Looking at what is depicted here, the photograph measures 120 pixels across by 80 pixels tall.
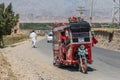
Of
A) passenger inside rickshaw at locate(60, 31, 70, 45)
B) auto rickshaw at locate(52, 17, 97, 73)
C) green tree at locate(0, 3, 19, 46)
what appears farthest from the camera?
green tree at locate(0, 3, 19, 46)

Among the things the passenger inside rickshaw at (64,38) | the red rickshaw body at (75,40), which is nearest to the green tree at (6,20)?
the passenger inside rickshaw at (64,38)

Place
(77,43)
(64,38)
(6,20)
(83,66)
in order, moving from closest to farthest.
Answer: (83,66), (77,43), (64,38), (6,20)

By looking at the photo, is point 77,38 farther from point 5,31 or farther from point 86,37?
point 5,31

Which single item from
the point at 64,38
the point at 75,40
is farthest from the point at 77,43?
the point at 64,38

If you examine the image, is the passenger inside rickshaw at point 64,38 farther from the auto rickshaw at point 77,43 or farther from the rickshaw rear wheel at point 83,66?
the rickshaw rear wheel at point 83,66

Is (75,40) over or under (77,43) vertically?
over

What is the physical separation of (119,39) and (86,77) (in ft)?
98.9

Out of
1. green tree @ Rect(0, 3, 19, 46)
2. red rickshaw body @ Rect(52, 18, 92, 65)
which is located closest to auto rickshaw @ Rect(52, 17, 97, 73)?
red rickshaw body @ Rect(52, 18, 92, 65)

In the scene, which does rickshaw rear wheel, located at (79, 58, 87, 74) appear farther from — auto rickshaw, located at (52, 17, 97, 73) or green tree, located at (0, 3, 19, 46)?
green tree, located at (0, 3, 19, 46)

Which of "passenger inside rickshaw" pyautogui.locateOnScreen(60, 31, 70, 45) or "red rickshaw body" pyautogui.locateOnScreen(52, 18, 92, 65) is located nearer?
"red rickshaw body" pyautogui.locateOnScreen(52, 18, 92, 65)

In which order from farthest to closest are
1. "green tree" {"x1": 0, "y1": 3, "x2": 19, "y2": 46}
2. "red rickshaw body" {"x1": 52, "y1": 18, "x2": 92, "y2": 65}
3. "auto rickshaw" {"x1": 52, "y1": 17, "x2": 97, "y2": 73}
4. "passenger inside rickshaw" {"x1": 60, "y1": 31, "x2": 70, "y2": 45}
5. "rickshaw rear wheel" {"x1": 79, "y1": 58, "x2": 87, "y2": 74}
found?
"green tree" {"x1": 0, "y1": 3, "x2": 19, "y2": 46}
"passenger inside rickshaw" {"x1": 60, "y1": 31, "x2": 70, "y2": 45}
"red rickshaw body" {"x1": 52, "y1": 18, "x2": 92, "y2": 65}
"auto rickshaw" {"x1": 52, "y1": 17, "x2": 97, "y2": 73}
"rickshaw rear wheel" {"x1": 79, "y1": 58, "x2": 87, "y2": 74}

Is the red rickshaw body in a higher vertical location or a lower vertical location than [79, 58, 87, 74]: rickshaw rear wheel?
higher

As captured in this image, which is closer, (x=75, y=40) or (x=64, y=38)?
(x=75, y=40)

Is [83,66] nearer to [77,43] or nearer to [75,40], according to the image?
[77,43]
